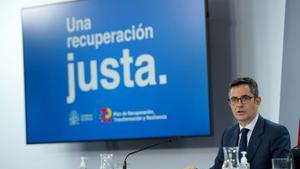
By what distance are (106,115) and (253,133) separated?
1721 millimetres

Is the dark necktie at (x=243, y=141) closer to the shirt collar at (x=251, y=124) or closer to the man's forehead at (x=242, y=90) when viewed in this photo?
the shirt collar at (x=251, y=124)

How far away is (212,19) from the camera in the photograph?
14.2 ft

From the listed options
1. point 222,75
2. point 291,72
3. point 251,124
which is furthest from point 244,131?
point 222,75

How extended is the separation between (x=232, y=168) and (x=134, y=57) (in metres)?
2.00

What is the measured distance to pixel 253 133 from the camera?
10.0 feet

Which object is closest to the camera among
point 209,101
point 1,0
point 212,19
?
point 209,101

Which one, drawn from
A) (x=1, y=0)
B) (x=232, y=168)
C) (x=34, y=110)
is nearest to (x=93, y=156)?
(x=34, y=110)

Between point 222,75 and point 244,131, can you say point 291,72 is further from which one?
point 244,131

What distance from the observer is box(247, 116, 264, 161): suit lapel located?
2.99 m

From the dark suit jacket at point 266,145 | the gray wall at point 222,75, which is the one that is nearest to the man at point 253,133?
the dark suit jacket at point 266,145

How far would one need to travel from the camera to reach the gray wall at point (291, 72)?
3.85 meters

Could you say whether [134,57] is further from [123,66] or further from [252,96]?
[252,96]

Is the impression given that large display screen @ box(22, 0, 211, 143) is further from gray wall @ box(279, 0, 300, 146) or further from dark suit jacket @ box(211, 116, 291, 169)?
dark suit jacket @ box(211, 116, 291, 169)

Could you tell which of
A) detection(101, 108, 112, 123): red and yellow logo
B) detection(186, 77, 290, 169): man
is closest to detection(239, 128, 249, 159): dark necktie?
detection(186, 77, 290, 169): man
